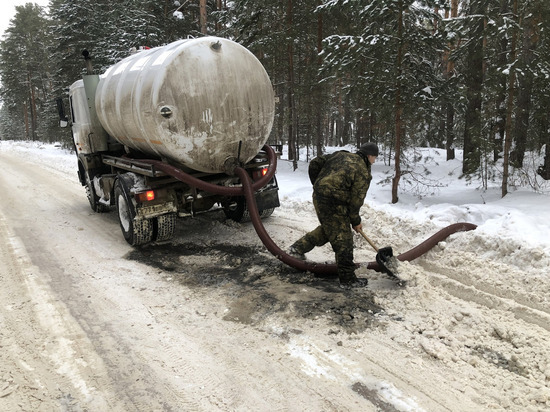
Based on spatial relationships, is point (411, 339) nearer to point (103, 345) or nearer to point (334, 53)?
point (103, 345)

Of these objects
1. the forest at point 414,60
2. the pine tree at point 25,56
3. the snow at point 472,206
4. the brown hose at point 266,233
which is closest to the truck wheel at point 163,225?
the brown hose at point 266,233

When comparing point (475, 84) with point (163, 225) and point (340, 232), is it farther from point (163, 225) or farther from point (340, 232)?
point (163, 225)

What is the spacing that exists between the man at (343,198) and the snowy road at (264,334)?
0.33m

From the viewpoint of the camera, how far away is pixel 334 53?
26.9 feet

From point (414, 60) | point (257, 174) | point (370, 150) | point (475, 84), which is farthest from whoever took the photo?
point (475, 84)

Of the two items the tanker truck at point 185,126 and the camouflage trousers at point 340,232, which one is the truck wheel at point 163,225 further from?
the camouflage trousers at point 340,232

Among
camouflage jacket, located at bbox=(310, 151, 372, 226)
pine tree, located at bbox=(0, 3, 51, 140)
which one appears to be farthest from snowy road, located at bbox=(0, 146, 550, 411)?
pine tree, located at bbox=(0, 3, 51, 140)

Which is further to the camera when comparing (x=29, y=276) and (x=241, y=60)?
(x=241, y=60)

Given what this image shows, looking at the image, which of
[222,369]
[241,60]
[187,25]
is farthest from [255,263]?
[187,25]

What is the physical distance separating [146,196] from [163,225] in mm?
649

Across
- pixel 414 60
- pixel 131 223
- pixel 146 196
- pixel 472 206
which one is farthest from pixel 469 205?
pixel 131 223

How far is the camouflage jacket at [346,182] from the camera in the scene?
4219 millimetres

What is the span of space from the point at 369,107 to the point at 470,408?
765 centimetres

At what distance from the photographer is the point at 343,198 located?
14.0 feet
